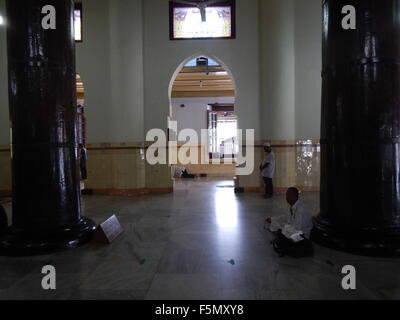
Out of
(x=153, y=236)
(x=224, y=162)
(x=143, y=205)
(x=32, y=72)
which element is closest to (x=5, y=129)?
(x=143, y=205)

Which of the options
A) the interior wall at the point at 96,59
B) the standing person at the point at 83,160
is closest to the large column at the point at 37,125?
the interior wall at the point at 96,59

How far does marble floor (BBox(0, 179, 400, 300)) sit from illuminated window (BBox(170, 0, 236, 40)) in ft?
18.5

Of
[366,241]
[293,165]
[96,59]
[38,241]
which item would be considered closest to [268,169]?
[293,165]

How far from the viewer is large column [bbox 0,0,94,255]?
432 cm

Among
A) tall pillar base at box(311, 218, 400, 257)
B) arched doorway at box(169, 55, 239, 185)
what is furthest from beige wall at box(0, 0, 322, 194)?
arched doorway at box(169, 55, 239, 185)

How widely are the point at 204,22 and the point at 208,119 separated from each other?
324 inches

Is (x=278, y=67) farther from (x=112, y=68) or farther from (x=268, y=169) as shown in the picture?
(x=112, y=68)

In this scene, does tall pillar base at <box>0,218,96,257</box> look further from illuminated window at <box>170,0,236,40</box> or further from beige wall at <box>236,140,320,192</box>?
illuminated window at <box>170,0,236,40</box>

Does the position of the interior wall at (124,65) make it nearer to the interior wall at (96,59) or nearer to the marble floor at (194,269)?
the interior wall at (96,59)

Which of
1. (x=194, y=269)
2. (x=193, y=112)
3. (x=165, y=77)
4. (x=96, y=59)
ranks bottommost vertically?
(x=194, y=269)

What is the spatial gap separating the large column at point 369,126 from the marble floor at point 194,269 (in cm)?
46

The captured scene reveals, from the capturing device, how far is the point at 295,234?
4031mm

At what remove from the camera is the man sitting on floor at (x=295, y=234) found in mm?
3965

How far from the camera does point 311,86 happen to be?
884cm
